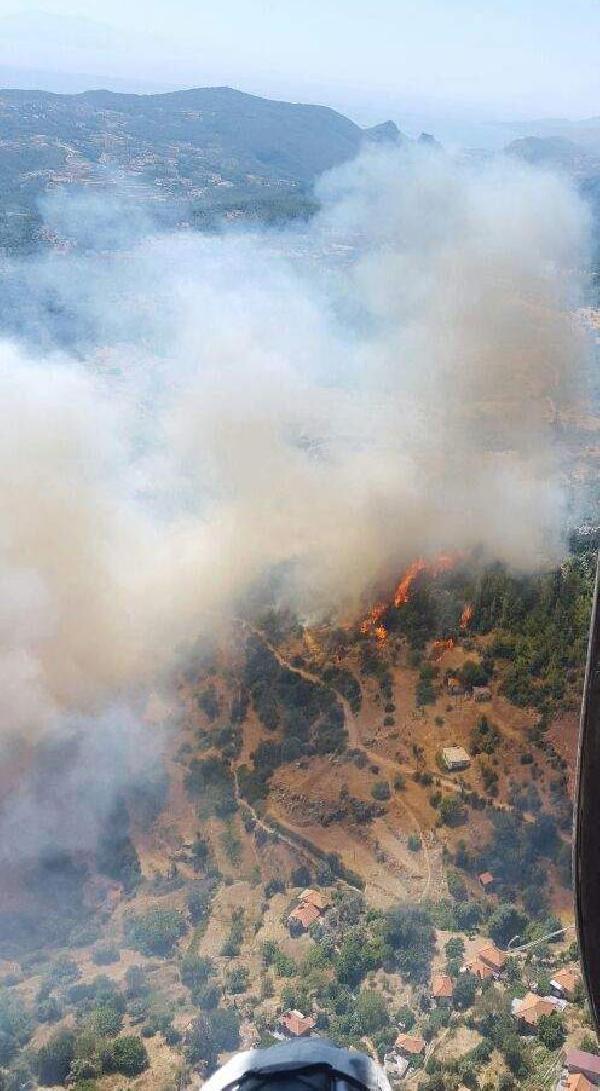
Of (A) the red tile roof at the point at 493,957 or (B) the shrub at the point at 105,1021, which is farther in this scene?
(A) the red tile roof at the point at 493,957

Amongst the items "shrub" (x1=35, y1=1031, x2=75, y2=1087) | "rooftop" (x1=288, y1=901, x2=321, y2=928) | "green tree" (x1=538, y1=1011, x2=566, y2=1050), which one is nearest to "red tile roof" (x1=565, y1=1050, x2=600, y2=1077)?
"green tree" (x1=538, y1=1011, x2=566, y2=1050)

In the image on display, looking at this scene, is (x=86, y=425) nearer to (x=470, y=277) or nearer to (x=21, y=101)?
(x=470, y=277)

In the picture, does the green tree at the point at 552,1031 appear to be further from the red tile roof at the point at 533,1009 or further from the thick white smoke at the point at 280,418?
the thick white smoke at the point at 280,418

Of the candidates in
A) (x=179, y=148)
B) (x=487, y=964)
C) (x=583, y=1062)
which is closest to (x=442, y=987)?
(x=487, y=964)

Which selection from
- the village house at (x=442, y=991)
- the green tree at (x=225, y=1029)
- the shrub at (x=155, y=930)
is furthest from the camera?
the shrub at (x=155, y=930)

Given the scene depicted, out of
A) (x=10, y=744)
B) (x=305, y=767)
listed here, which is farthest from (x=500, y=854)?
(x=10, y=744)

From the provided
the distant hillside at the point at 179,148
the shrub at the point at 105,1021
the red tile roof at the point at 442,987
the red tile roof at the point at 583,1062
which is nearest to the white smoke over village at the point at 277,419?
the shrub at the point at 105,1021
